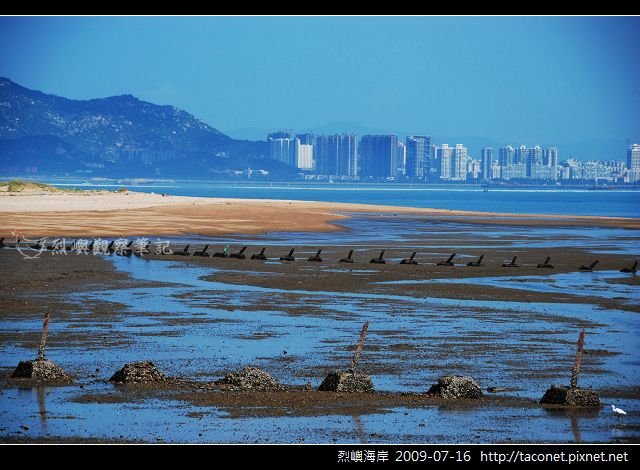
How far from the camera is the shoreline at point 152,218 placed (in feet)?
195

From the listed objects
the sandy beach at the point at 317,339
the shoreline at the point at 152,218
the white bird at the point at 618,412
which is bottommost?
the shoreline at the point at 152,218

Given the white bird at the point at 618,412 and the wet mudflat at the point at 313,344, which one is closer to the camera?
the wet mudflat at the point at 313,344

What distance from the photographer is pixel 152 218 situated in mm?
70875

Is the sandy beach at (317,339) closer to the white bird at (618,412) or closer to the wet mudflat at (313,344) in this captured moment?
the wet mudflat at (313,344)

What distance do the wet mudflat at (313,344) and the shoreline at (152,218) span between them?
16549 millimetres

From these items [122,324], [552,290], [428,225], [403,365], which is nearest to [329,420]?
Answer: [403,365]

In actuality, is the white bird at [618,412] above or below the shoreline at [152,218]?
above

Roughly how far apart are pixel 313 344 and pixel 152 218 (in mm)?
48564

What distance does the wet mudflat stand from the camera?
52.9ft

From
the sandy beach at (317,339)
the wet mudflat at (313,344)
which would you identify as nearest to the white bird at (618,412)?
the wet mudflat at (313,344)

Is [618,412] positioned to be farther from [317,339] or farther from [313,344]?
[317,339]

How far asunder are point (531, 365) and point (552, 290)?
14016 mm

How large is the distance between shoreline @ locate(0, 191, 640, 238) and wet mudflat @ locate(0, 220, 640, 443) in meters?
16.5

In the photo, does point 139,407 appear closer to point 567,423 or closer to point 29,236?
point 567,423
